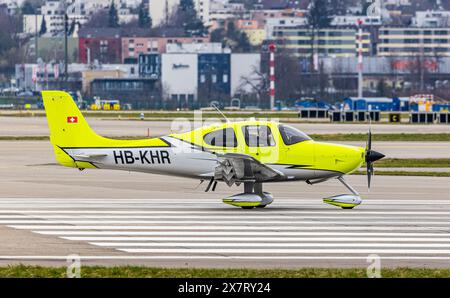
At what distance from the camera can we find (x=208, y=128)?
2567cm

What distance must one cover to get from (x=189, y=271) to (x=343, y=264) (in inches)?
95.6

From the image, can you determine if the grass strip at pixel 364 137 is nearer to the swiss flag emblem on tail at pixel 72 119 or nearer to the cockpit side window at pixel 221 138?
the cockpit side window at pixel 221 138

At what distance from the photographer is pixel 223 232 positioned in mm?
21578

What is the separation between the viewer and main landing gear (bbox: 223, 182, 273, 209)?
25281mm

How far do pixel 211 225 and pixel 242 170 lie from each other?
2.60m

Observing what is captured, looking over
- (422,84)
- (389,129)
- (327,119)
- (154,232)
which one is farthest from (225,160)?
(422,84)

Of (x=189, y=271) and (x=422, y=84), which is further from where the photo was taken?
(x=422, y=84)

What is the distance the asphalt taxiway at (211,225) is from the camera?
1869 cm

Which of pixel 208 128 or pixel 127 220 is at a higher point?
pixel 208 128

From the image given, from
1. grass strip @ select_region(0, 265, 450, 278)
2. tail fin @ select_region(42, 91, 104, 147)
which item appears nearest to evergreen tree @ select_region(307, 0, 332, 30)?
tail fin @ select_region(42, 91, 104, 147)

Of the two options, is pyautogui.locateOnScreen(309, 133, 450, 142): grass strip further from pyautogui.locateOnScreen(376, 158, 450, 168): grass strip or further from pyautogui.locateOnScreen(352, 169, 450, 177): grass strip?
pyautogui.locateOnScreen(352, 169, 450, 177): grass strip

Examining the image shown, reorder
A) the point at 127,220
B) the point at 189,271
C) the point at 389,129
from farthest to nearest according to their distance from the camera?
the point at 389,129, the point at 127,220, the point at 189,271

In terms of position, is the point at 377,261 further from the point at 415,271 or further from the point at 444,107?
the point at 444,107

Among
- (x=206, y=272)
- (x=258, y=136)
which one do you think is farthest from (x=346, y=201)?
(x=206, y=272)
